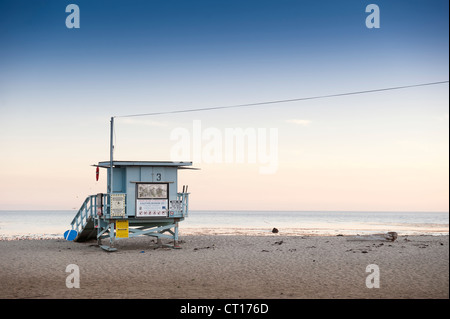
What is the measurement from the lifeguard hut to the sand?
1.37 meters

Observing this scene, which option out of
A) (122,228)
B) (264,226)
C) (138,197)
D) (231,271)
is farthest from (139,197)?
A: (264,226)

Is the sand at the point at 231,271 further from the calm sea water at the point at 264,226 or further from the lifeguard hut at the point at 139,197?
the calm sea water at the point at 264,226

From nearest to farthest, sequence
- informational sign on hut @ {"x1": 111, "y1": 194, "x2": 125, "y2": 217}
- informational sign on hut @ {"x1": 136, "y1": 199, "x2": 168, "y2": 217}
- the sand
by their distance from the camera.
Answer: the sand, informational sign on hut @ {"x1": 111, "y1": 194, "x2": 125, "y2": 217}, informational sign on hut @ {"x1": 136, "y1": 199, "x2": 168, "y2": 217}

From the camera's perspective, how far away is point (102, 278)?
15.5 meters

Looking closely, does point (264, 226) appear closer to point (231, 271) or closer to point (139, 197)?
point (139, 197)

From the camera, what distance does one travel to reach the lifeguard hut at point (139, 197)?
23.4m

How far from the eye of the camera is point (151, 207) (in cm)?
2384

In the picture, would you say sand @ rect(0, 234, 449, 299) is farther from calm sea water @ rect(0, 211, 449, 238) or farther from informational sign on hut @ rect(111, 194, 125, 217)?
calm sea water @ rect(0, 211, 449, 238)

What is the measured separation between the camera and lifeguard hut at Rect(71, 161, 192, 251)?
76.8 ft

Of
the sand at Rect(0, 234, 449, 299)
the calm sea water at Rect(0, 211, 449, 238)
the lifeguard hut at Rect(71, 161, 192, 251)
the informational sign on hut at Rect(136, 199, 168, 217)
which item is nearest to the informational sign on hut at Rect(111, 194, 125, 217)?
the lifeguard hut at Rect(71, 161, 192, 251)

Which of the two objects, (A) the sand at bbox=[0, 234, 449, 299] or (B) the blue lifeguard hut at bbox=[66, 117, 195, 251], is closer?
(A) the sand at bbox=[0, 234, 449, 299]
